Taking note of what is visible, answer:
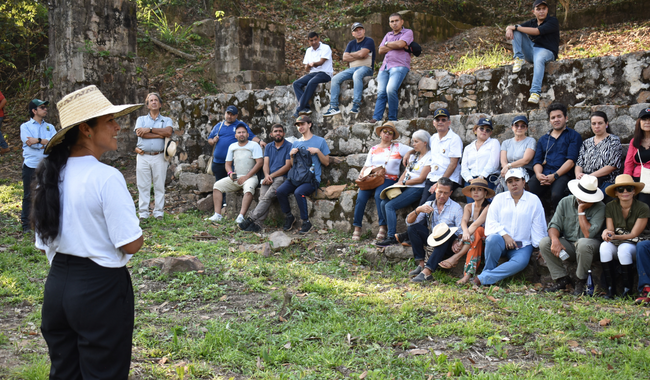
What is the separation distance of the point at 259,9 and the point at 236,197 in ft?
32.3

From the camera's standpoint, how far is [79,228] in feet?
7.20

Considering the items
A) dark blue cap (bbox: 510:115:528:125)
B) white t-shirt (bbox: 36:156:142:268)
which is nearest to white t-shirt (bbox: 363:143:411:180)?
dark blue cap (bbox: 510:115:528:125)

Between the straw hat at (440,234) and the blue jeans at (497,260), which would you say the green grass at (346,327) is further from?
the straw hat at (440,234)

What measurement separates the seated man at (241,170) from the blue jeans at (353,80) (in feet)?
5.11

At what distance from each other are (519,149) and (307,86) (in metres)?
→ 4.05

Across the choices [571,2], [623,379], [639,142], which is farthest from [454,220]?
[571,2]

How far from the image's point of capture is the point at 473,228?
5797 millimetres

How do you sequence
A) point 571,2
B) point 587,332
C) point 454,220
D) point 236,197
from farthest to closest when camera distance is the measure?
point 571,2 → point 236,197 → point 454,220 → point 587,332

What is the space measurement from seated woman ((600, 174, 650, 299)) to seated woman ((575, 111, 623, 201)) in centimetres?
37

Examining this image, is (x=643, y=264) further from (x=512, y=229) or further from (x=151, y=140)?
(x=151, y=140)

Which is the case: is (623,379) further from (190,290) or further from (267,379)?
(190,290)

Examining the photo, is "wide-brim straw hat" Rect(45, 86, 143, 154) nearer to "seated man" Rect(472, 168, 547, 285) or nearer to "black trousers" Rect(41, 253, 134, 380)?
"black trousers" Rect(41, 253, 134, 380)

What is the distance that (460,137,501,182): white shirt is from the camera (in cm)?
619

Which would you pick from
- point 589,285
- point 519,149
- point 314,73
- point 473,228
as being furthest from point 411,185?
point 314,73
